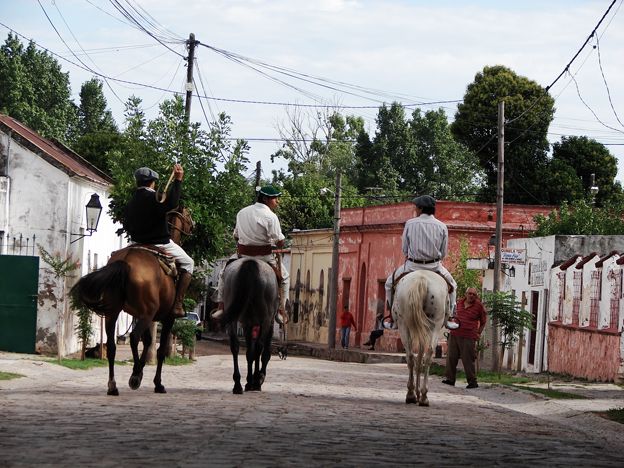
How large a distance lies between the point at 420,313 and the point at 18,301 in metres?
14.6

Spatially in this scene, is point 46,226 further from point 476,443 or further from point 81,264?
point 476,443

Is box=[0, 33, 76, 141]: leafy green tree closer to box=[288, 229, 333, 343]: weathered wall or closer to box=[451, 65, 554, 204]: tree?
box=[288, 229, 333, 343]: weathered wall

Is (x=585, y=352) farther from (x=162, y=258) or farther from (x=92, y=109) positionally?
(x=92, y=109)

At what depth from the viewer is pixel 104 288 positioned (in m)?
14.5

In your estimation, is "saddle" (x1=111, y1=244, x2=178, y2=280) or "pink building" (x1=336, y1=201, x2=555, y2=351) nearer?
"saddle" (x1=111, y1=244, x2=178, y2=280)

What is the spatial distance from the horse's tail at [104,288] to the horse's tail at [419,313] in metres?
3.28

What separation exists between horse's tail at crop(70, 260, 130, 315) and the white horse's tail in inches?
129

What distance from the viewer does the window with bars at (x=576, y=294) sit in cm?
3216

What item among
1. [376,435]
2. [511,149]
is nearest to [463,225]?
[511,149]

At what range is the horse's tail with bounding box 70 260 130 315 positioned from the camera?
14.4 metres

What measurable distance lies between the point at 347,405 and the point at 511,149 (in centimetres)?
5365

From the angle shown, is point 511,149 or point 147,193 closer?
point 147,193

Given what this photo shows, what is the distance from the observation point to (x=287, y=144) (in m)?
90.4

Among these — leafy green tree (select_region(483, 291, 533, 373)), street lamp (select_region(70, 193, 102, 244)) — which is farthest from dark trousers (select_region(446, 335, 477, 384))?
street lamp (select_region(70, 193, 102, 244))
